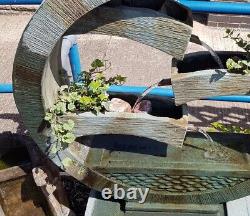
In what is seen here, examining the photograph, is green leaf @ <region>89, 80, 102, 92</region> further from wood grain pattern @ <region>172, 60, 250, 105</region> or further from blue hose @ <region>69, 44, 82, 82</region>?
blue hose @ <region>69, 44, 82, 82</region>

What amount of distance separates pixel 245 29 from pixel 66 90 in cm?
366

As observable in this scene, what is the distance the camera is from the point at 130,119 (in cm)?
210

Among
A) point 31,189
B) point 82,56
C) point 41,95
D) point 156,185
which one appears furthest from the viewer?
point 82,56

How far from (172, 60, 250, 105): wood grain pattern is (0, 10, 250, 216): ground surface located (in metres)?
1.90

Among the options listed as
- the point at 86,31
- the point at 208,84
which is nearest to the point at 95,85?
the point at 86,31

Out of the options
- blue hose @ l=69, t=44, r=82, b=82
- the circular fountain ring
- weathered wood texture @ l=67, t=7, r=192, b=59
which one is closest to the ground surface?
blue hose @ l=69, t=44, r=82, b=82

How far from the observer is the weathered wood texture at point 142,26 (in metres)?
1.84

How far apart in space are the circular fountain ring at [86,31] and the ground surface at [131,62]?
5.23ft

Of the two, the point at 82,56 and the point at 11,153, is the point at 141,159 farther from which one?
the point at 82,56

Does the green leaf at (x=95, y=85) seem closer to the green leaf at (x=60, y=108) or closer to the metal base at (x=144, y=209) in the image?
the green leaf at (x=60, y=108)

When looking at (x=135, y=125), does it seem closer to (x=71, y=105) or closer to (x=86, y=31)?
(x=71, y=105)

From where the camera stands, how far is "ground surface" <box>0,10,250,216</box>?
3.97 meters

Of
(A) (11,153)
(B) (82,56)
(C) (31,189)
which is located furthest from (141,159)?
(B) (82,56)

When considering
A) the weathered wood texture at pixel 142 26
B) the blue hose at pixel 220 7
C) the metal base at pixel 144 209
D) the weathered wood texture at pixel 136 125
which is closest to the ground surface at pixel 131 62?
the metal base at pixel 144 209
